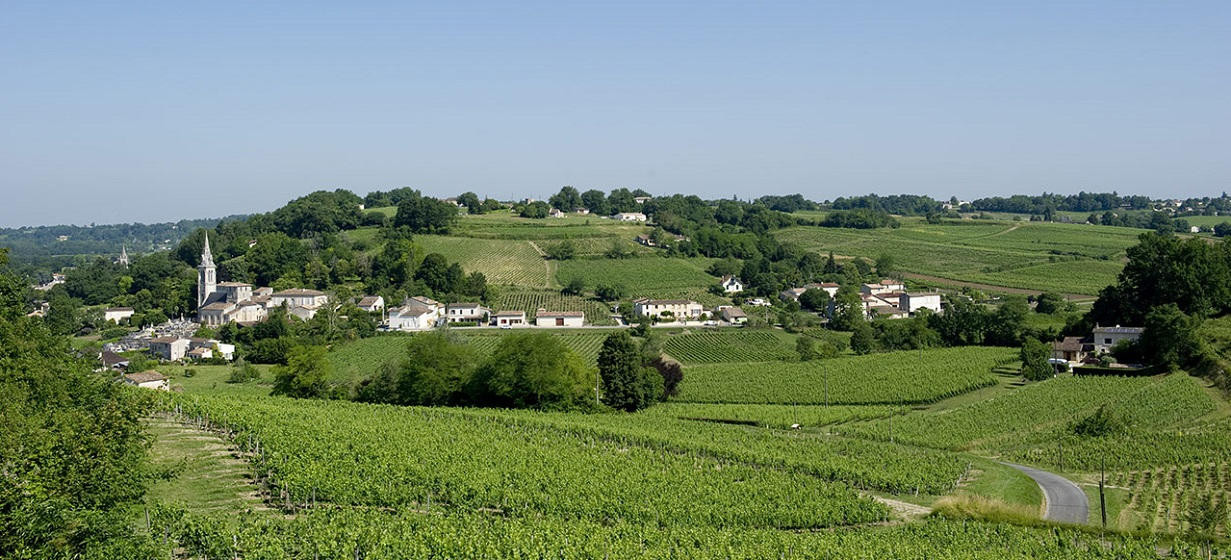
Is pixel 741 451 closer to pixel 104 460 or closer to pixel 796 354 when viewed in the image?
pixel 104 460

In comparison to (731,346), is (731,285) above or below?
above

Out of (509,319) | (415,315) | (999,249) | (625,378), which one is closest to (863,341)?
(625,378)

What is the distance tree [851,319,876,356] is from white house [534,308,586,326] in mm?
21038

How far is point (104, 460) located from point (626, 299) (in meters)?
64.7

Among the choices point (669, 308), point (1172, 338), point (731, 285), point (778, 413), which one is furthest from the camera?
point (731, 285)

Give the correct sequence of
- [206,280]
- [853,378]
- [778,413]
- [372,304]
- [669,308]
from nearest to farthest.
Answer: [778,413] < [853,378] < [372,304] < [669,308] < [206,280]

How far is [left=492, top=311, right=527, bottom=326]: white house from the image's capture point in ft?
251

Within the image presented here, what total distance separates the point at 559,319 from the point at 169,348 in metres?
27.0

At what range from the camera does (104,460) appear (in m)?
20.8

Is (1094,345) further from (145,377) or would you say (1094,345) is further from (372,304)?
(145,377)

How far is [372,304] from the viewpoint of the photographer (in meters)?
78.9

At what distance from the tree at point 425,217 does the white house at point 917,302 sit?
46.8 m

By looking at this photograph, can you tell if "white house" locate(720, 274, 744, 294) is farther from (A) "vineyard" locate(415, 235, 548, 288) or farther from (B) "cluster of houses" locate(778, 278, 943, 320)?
(A) "vineyard" locate(415, 235, 548, 288)

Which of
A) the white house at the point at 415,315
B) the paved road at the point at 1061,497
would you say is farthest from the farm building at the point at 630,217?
the paved road at the point at 1061,497
